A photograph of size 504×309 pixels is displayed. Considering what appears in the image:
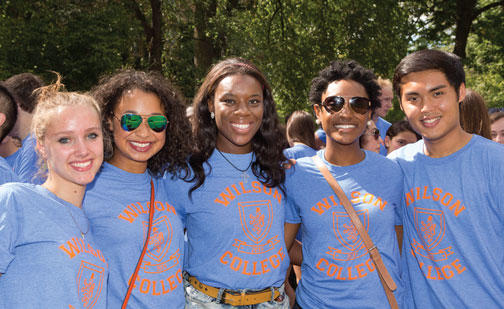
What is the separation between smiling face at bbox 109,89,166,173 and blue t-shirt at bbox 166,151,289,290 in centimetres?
29

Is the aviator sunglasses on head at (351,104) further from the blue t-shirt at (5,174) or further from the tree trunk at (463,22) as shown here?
the tree trunk at (463,22)

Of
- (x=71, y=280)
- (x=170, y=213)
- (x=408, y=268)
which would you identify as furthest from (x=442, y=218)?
(x=71, y=280)

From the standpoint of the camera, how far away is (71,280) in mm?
2104

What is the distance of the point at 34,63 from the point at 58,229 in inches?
459

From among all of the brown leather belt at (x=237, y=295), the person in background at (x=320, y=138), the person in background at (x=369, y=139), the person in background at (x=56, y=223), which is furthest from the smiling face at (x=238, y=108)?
the person in background at (x=320, y=138)

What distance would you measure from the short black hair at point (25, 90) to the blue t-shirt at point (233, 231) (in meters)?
2.02

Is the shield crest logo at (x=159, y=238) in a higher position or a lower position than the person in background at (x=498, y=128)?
lower

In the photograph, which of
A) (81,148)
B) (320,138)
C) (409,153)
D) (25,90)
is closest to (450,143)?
(409,153)

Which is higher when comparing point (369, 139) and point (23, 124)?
point (369, 139)

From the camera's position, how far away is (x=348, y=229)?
2.87 metres

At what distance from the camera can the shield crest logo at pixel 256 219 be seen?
281 cm

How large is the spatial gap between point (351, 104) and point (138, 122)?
1487 millimetres

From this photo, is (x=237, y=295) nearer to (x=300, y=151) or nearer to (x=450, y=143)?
(x=450, y=143)

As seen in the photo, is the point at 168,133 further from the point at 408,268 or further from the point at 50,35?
the point at 50,35
